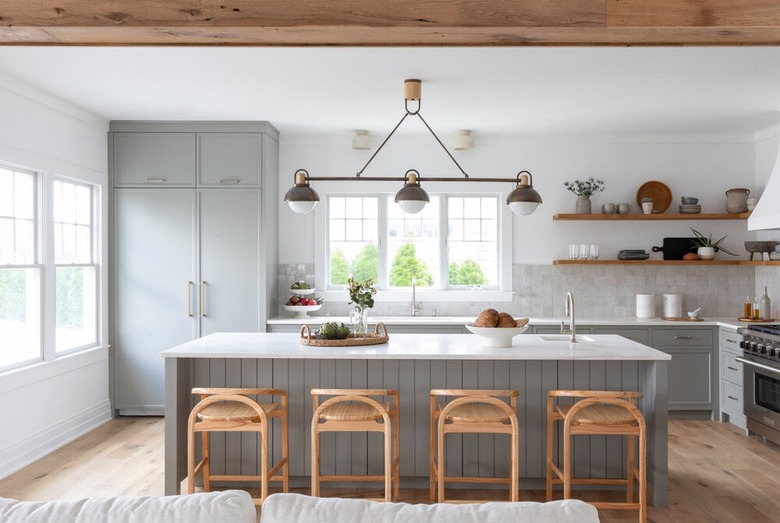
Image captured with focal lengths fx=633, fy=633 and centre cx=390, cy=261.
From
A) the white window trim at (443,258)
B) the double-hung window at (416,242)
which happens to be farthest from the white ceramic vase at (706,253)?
the double-hung window at (416,242)

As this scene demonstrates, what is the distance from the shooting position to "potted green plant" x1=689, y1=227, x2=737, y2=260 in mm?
6102

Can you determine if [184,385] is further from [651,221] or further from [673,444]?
[651,221]

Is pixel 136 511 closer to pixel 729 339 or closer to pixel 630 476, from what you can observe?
pixel 630 476

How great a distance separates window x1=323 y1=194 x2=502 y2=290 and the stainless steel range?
2318 millimetres

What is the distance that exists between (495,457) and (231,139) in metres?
3.65

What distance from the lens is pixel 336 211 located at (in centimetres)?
652

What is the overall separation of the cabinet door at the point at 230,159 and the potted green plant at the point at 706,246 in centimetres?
427

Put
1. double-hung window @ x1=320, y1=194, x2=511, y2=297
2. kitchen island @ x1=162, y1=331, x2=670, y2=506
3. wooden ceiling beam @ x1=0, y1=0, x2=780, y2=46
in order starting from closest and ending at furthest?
wooden ceiling beam @ x1=0, y1=0, x2=780, y2=46 → kitchen island @ x1=162, y1=331, x2=670, y2=506 → double-hung window @ x1=320, y1=194, x2=511, y2=297

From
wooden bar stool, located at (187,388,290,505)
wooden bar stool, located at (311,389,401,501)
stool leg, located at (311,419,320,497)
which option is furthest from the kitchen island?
stool leg, located at (311,419,320,497)

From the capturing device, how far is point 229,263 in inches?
229

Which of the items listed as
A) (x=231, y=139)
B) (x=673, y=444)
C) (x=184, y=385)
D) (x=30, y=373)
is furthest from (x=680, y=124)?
(x=30, y=373)

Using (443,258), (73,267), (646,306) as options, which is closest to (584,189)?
(646,306)

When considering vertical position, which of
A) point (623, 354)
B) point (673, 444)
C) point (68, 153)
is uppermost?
point (68, 153)

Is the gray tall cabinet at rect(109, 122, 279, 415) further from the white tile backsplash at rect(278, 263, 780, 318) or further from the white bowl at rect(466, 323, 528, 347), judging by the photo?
the white bowl at rect(466, 323, 528, 347)
